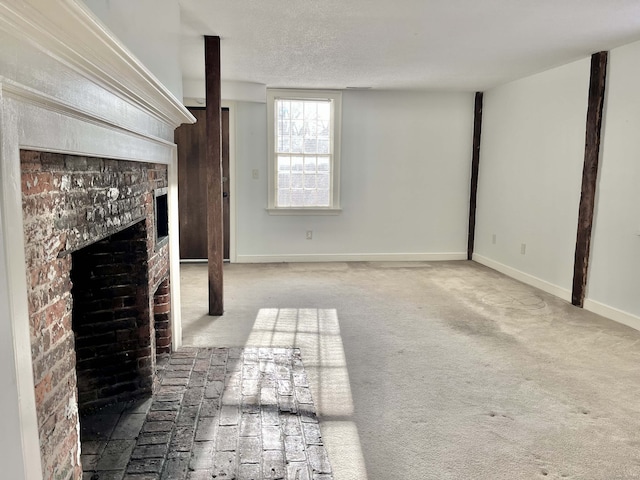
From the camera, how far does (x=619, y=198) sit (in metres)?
3.82

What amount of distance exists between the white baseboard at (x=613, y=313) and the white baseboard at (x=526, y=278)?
29 centimetres

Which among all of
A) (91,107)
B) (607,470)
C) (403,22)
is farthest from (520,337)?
(91,107)

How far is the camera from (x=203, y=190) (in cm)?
589

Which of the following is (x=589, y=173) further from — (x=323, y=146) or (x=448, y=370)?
(x=323, y=146)

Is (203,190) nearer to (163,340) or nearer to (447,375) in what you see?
(163,340)

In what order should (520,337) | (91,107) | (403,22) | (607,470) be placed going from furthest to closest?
(520,337), (403,22), (607,470), (91,107)

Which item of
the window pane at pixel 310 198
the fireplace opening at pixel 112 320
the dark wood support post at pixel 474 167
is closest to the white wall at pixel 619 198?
the dark wood support post at pixel 474 167

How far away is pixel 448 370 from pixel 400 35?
248cm

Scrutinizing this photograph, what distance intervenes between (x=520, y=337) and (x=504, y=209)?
8.21 feet

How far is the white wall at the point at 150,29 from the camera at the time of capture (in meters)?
1.74

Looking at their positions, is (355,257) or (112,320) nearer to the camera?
(112,320)

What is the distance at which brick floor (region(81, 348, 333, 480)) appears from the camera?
1.86 metres

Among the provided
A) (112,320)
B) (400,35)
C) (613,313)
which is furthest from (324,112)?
(112,320)

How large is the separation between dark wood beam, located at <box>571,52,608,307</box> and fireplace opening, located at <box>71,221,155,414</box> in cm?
373
